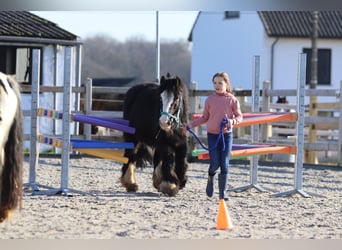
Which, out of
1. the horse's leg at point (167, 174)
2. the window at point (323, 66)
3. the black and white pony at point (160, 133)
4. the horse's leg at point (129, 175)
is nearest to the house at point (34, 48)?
the black and white pony at point (160, 133)

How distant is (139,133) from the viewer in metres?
9.81

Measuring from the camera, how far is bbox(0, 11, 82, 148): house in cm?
1900

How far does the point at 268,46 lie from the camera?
33125mm

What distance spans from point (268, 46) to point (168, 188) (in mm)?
24783

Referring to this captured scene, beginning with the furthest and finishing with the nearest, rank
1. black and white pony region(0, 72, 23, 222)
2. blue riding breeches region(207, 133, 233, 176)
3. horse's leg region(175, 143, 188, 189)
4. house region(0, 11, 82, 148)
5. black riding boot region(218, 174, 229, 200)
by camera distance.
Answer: house region(0, 11, 82, 148)
horse's leg region(175, 143, 188, 189)
blue riding breeches region(207, 133, 233, 176)
black riding boot region(218, 174, 229, 200)
black and white pony region(0, 72, 23, 222)

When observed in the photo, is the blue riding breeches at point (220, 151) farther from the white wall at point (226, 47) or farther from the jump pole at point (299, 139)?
the white wall at point (226, 47)

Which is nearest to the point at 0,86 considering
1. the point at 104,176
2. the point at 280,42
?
the point at 104,176

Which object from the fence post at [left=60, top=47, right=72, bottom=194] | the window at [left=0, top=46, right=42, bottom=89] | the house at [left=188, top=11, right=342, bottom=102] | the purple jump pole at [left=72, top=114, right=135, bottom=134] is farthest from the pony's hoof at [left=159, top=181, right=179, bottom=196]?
the house at [left=188, top=11, right=342, bottom=102]

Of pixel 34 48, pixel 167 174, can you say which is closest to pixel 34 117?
pixel 167 174

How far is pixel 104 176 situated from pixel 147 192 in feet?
8.30

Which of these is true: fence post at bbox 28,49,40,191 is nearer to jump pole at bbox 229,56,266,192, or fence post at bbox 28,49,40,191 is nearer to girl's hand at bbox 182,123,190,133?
girl's hand at bbox 182,123,190,133

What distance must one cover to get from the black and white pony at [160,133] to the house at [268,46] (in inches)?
898

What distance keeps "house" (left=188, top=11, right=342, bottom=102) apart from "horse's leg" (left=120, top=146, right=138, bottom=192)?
23037 mm

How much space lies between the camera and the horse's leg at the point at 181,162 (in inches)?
364
